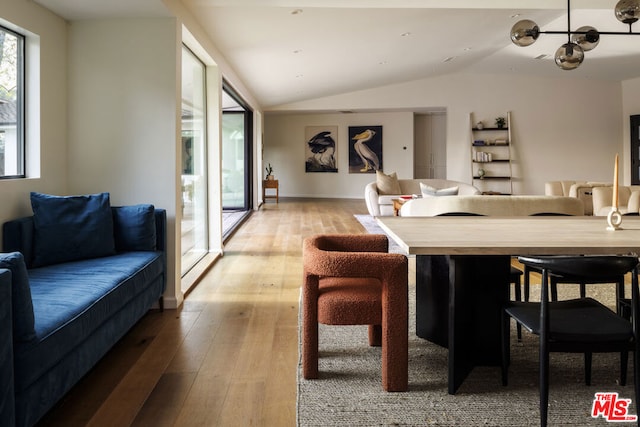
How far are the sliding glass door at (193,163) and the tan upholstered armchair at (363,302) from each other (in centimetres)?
232

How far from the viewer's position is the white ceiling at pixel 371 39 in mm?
3969

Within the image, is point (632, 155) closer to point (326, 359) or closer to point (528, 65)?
point (528, 65)

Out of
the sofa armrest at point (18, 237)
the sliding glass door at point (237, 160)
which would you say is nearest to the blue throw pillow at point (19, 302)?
the sofa armrest at point (18, 237)

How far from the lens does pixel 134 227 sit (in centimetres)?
317

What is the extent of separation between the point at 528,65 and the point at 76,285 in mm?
10104

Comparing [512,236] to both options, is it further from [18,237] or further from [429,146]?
[429,146]

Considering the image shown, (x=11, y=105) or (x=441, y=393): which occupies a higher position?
(x=11, y=105)

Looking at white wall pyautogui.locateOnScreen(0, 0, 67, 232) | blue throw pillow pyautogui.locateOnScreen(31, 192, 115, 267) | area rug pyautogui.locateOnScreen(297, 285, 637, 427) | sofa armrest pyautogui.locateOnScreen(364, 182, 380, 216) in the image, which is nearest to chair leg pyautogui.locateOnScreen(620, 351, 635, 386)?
area rug pyautogui.locateOnScreen(297, 285, 637, 427)

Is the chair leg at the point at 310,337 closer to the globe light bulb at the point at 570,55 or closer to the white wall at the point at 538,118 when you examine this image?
the globe light bulb at the point at 570,55

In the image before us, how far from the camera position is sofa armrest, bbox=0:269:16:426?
1486mm

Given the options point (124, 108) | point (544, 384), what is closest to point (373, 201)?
point (124, 108)

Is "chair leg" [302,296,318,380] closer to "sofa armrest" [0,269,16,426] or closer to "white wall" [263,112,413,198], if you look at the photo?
"sofa armrest" [0,269,16,426]

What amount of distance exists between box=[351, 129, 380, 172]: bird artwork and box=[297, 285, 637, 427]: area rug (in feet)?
37.1

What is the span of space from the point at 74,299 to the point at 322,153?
40.3 feet
